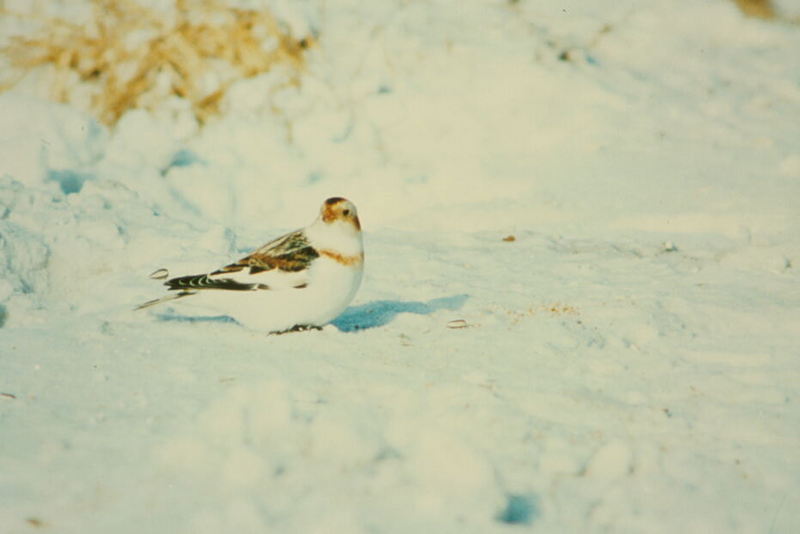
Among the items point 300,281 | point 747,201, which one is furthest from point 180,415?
point 747,201

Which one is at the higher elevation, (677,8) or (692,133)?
(677,8)

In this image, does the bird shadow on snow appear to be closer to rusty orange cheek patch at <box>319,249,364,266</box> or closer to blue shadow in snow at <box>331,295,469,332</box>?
blue shadow in snow at <box>331,295,469,332</box>

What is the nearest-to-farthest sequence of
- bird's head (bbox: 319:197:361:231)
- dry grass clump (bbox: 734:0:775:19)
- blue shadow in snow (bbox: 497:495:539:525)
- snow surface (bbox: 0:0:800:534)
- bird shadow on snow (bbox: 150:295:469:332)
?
blue shadow in snow (bbox: 497:495:539:525) → snow surface (bbox: 0:0:800:534) → bird's head (bbox: 319:197:361:231) → bird shadow on snow (bbox: 150:295:469:332) → dry grass clump (bbox: 734:0:775:19)

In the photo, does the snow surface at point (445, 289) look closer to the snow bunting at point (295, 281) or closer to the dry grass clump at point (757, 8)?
the snow bunting at point (295, 281)

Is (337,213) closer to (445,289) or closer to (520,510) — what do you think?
(445,289)

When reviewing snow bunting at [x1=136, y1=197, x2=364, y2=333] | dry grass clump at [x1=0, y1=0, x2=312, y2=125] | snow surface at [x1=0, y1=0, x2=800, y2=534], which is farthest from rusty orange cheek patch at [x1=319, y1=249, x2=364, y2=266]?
dry grass clump at [x1=0, y1=0, x2=312, y2=125]

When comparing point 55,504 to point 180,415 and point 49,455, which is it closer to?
point 49,455
